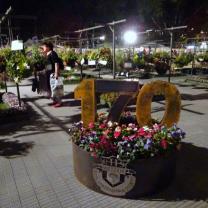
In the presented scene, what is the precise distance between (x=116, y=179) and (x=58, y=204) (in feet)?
2.84

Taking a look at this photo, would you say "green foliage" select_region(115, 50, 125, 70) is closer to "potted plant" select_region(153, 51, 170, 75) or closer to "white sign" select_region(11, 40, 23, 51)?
"potted plant" select_region(153, 51, 170, 75)

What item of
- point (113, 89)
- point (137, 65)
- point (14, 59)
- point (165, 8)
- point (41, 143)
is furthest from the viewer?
point (165, 8)

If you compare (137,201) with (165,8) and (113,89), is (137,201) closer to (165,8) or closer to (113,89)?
(113,89)

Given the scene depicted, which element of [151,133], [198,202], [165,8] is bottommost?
[198,202]

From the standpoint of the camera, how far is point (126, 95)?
498cm

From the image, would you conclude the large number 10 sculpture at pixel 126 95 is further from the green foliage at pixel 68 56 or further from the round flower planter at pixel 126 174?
the green foliage at pixel 68 56

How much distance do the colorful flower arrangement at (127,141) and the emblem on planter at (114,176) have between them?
0.11 m

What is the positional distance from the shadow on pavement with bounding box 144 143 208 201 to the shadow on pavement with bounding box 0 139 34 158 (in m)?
2.90

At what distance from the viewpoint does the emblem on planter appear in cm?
411

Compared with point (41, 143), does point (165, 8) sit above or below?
above

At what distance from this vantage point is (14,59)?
8.70 m

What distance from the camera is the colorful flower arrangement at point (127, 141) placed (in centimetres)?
410

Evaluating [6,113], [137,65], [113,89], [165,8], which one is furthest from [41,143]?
[165,8]

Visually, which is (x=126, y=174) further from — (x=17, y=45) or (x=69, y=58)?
(x=69, y=58)
